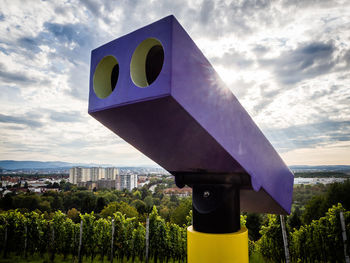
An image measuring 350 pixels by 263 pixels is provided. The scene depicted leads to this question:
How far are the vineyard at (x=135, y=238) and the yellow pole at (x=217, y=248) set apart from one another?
772 cm

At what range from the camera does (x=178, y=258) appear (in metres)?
12.6

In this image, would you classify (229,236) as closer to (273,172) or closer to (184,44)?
(273,172)

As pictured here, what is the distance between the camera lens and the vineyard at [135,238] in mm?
9547

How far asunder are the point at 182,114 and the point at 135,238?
1179cm

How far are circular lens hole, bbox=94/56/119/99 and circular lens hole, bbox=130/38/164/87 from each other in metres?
0.38

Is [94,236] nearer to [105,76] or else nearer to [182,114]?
[105,76]

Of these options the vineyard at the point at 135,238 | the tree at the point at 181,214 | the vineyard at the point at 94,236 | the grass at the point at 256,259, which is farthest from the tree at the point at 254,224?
the vineyard at the point at 94,236

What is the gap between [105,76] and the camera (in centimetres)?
232

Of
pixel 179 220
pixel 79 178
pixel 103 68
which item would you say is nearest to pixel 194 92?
pixel 103 68

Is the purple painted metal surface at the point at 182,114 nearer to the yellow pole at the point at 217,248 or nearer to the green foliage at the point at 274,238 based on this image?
the yellow pole at the point at 217,248

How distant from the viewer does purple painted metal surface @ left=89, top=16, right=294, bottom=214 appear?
5.59ft

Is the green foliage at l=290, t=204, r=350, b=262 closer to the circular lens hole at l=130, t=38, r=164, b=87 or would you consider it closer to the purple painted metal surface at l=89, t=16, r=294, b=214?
the purple painted metal surface at l=89, t=16, r=294, b=214

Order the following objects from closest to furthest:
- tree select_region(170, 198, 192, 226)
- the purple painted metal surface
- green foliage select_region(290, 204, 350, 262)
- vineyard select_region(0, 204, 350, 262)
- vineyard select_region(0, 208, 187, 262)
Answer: the purple painted metal surface < green foliage select_region(290, 204, 350, 262) < vineyard select_region(0, 204, 350, 262) < vineyard select_region(0, 208, 187, 262) < tree select_region(170, 198, 192, 226)

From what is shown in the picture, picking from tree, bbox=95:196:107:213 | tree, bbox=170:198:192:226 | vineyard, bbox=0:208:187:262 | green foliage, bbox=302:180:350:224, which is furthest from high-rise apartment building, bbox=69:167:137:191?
vineyard, bbox=0:208:187:262
